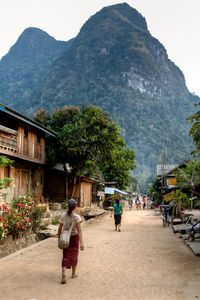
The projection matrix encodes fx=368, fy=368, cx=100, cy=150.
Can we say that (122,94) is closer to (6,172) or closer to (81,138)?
(81,138)

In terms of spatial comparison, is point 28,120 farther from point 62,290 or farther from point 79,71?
point 79,71

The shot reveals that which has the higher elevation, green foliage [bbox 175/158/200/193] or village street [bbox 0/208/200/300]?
green foliage [bbox 175/158/200/193]

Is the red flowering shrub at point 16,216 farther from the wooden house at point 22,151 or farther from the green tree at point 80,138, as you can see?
the green tree at point 80,138

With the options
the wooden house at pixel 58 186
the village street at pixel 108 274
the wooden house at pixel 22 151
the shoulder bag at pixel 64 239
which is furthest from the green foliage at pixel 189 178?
the shoulder bag at pixel 64 239

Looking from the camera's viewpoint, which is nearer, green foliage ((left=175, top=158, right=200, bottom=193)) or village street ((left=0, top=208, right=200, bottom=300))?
village street ((left=0, top=208, right=200, bottom=300))

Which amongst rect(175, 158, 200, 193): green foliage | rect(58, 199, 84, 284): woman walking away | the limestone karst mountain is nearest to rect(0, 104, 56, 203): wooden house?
rect(175, 158, 200, 193): green foliage

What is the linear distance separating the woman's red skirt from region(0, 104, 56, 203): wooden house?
1236 centimetres

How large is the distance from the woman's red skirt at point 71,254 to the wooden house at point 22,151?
12360 millimetres

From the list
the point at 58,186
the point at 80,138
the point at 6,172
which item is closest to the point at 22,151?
the point at 6,172

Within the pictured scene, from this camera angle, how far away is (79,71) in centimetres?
17838

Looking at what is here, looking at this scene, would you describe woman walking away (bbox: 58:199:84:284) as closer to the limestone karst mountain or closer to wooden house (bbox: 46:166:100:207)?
wooden house (bbox: 46:166:100:207)

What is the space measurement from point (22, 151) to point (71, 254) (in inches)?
650

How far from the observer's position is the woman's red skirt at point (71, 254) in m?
6.96

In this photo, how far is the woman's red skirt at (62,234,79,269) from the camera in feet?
22.9
